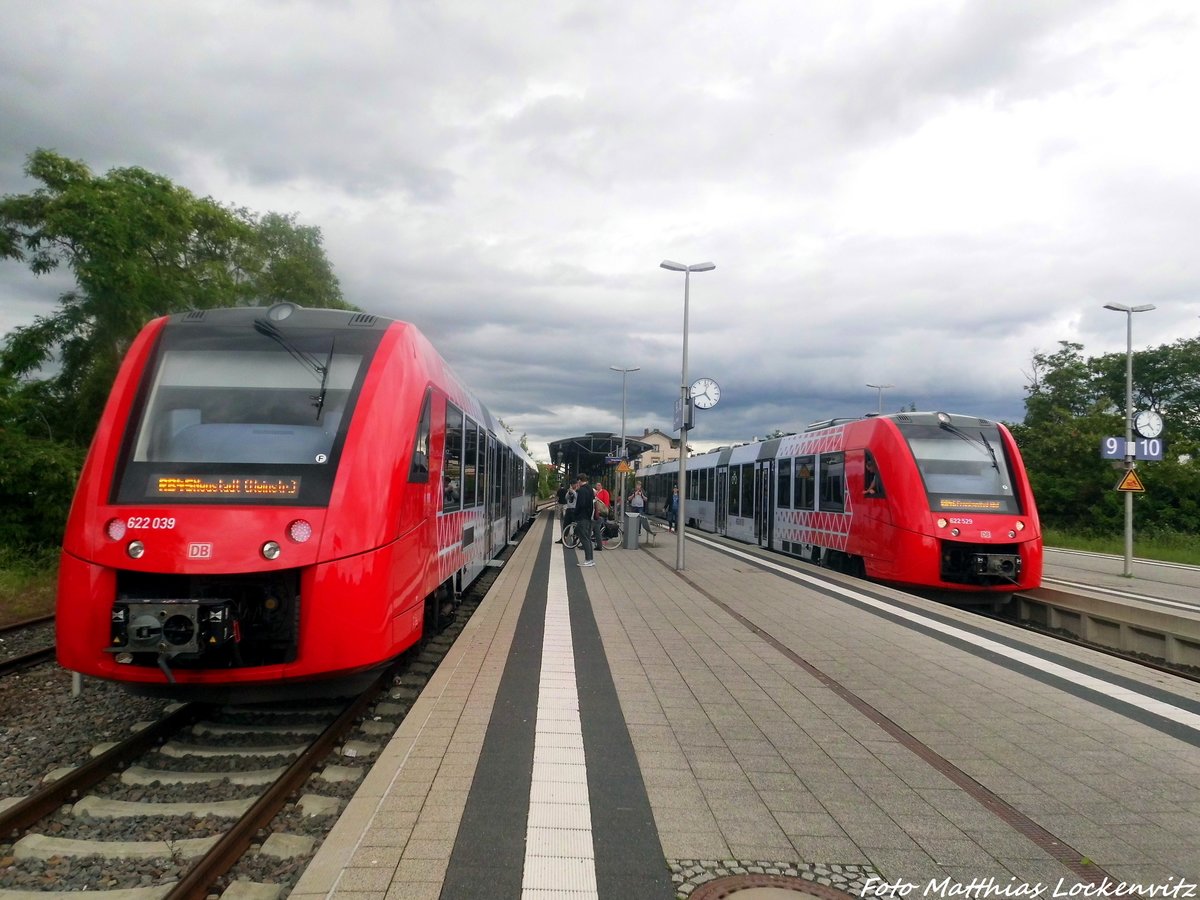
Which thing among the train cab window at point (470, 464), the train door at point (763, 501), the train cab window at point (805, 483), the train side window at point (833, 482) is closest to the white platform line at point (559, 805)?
the train cab window at point (470, 464)

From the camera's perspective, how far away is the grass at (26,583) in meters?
12.1

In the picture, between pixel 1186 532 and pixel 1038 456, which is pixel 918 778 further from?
pixel 1038 456

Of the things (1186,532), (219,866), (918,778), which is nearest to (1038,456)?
(1186,532)

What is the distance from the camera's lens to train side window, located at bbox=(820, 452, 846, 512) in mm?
15256

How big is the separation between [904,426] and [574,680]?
849 centimetres

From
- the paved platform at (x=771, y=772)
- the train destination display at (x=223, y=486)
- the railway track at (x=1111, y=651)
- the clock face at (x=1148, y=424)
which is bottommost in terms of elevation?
the railway track at (x=1111, y=651)

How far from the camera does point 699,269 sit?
19.1 metres

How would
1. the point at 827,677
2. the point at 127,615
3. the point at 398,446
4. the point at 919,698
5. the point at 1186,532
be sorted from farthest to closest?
1. the point at 1186,532
2. the point at 827,677
3. the point at 919,698
4. the point at 398,446
5. the point at 127,615

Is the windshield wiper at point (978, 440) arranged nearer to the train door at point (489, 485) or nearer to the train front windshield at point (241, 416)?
the train door at point (489, 485)

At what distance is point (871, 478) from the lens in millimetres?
13766

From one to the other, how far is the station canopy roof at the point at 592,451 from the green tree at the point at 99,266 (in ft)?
43.1

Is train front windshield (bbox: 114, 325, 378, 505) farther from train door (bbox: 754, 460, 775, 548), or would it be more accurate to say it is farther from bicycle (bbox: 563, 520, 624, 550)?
train door (bbox: 754, 460, 775, 548)

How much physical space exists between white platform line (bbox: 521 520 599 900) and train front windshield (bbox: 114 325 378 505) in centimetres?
207

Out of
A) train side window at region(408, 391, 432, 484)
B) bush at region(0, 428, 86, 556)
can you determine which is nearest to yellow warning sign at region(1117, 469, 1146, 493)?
train side window at region(408, 391, 432, 484)
